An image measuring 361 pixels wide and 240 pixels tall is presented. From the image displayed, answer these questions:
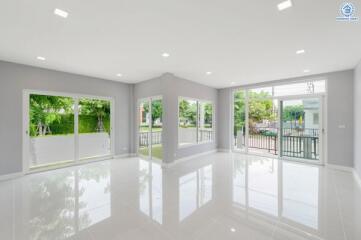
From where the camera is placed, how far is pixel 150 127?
5.99 metres

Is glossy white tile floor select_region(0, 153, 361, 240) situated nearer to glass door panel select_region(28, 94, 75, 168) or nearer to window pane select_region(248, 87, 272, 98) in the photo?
glass door panel select_region(28, 94, 75, 168)

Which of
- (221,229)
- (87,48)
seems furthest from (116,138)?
(221,229)

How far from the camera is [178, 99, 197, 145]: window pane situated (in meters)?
5.79

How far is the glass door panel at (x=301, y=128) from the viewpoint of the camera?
214 inches

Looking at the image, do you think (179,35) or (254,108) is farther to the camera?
(254,108)

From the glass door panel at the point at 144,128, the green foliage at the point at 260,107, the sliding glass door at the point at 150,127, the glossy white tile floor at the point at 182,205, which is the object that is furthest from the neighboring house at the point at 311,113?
the glass door panel at the point at 144,128

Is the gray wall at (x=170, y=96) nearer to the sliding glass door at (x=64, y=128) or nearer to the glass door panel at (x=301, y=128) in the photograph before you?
the sliding glass door at (x=64, y=128)

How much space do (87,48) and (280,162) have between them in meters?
6.21

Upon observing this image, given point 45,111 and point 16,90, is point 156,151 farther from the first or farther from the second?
point 16,90

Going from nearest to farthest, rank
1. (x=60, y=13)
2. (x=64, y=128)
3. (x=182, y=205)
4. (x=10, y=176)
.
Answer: (x=60, y=13)
(x=182, y=205)
(x=10, y=176)
(x=64, y=128)

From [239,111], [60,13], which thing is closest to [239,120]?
[239,111]

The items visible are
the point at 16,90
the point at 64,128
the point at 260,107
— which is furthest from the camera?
the point at 260,107

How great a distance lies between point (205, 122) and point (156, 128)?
2.20 meters

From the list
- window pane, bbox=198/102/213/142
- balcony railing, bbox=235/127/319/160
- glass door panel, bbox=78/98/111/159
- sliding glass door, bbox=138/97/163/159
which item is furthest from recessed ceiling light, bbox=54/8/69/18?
balcony railing, bbox=235/127/319/160
